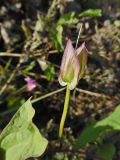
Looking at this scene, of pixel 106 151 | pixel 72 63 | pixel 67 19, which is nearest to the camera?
pixel 72 63

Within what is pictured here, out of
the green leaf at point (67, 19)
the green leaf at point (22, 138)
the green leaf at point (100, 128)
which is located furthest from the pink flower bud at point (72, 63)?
the green leaf at point (67, 19)

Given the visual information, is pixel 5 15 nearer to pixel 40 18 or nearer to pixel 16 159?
pixel 40 18

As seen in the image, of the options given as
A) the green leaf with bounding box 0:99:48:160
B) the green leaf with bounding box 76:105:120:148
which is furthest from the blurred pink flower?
the green leaf with bounding box 0:99:48:160

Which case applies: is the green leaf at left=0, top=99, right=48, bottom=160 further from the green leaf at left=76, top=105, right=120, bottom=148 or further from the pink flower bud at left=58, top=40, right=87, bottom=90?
the green leaf at left=76, top=105, right=120, bottom=148

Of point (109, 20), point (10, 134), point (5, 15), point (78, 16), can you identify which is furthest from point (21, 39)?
point (10, 134)

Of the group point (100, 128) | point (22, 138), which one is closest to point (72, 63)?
point (22, 138)

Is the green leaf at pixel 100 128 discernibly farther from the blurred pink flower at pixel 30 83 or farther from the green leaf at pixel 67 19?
the green leaf at pixel 67 19

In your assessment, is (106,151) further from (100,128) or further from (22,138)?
(22,138)
